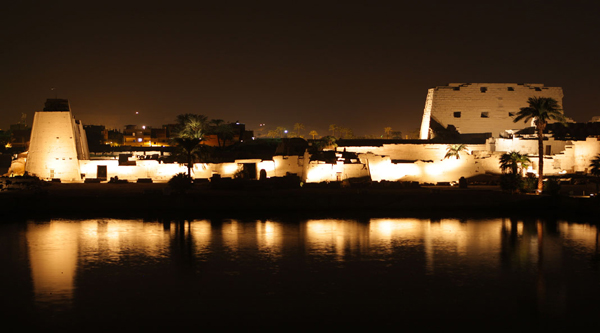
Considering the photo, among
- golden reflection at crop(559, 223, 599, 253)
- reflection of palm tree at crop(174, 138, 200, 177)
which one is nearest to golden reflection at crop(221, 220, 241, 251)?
reflection of palm tree at crop(174, 138, 200, 177)

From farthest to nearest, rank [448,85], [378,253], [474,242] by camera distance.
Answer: [448,85] < [474,242] < [378,253]

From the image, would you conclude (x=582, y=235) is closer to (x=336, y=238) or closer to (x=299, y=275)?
(x=336, y=238)

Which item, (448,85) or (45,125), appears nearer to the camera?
(45,125)

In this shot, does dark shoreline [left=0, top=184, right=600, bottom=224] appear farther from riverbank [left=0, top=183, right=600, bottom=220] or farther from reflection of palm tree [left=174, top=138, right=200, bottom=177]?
reflection of palm tree [left=174, top=138, right=200, bottom=177]

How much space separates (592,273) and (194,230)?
1759 centimetres

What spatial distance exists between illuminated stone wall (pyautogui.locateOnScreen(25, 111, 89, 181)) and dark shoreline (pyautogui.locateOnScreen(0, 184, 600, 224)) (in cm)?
578

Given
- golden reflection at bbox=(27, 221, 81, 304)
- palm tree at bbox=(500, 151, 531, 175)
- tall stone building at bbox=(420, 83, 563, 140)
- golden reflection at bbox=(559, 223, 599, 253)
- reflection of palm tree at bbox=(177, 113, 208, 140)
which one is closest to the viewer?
golden reflection at bbox=(27, 221, 81, 304)

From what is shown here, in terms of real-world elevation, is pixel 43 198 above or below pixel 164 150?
below

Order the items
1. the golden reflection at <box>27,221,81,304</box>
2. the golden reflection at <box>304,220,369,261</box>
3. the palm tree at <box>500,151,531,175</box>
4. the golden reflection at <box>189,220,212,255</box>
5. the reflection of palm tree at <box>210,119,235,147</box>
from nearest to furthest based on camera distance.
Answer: the golden reflection at <box>27,221,81,304</box> < the golden reflection at <box>304,220,369,261</box> < the golden reflection at <box>189,220,212,255</box> < the palm tree at <box>500,151,531,175</box> < the reflection of palm tree at <box>210,119,235,147</box>

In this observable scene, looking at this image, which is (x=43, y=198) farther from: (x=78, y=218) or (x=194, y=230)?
(x=194, y=230)

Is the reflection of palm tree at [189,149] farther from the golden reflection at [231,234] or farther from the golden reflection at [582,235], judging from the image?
the golden reflection at [582,235]

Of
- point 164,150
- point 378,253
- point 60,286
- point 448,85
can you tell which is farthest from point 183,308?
point 448,85

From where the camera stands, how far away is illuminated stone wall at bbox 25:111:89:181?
40.0 m

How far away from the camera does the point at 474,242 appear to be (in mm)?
24984
